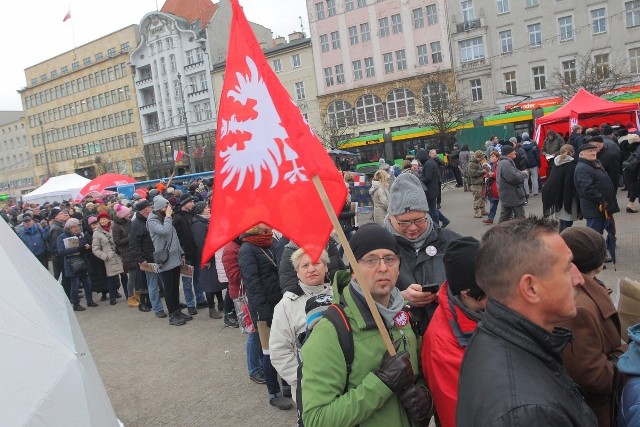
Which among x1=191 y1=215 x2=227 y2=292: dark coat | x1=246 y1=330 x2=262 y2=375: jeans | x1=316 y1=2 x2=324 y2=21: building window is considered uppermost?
x1=316 y1=2 x2=324 y2=21: building window

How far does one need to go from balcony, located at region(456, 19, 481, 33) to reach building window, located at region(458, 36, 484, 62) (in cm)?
86

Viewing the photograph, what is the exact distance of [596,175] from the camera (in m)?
6.95

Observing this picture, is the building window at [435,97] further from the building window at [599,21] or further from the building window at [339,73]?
the building window at [599,21]

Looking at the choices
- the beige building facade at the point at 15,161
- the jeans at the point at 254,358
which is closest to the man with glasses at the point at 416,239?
the jeans at the point at 254,358

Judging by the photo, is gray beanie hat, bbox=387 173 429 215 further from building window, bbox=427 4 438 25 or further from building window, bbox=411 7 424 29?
building window, bbox=411 7 424 29

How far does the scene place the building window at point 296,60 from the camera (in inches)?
1940

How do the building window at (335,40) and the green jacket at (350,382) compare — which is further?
the building window at (335,40)

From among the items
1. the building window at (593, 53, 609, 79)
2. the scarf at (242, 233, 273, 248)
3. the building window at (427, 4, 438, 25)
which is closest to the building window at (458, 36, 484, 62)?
the building window at (427, 4, 438, 25)

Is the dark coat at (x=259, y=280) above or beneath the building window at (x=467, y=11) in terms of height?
beneath

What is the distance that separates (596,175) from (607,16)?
1467 inches

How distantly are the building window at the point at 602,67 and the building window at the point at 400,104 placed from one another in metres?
14.1

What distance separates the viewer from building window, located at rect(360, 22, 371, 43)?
45.9 m

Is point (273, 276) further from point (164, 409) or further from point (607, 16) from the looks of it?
point (607, 16)

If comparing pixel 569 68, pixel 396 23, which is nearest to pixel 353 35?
pixel 396 23
